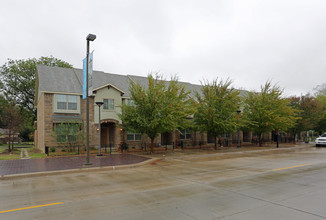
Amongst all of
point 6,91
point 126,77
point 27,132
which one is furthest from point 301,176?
point 27,132

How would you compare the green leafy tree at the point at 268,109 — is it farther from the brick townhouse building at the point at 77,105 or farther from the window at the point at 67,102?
the window at the point at 67,102

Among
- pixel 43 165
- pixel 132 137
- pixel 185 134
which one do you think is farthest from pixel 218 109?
pixel 43 165

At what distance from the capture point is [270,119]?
2639 cm

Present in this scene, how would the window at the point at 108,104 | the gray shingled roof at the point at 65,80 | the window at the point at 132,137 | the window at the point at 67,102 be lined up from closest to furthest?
1. the window at the point at 67,102
2. the gray shingled roof at the point at 65,80
3. the window at the point at 108,104
4. the window at the point at 132,137

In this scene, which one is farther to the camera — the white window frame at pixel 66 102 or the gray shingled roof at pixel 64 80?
the gray shingled roof at pixel 64 80

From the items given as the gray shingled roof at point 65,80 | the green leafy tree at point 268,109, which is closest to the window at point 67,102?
the gray shingled roof at point 65,80

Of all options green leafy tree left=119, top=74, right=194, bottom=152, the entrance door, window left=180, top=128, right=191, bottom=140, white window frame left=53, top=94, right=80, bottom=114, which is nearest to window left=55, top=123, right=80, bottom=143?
white window frame left=53, top=94, right=80, bottom=114

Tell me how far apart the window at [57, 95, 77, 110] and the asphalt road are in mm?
12966

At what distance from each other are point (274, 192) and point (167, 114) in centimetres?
1208

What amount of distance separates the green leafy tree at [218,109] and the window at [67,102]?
1238 centimetres

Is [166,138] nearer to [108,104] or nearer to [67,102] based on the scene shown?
[108,104]

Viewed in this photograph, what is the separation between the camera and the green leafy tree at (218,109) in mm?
22578

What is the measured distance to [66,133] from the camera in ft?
67.6

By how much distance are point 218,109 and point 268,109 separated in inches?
312
